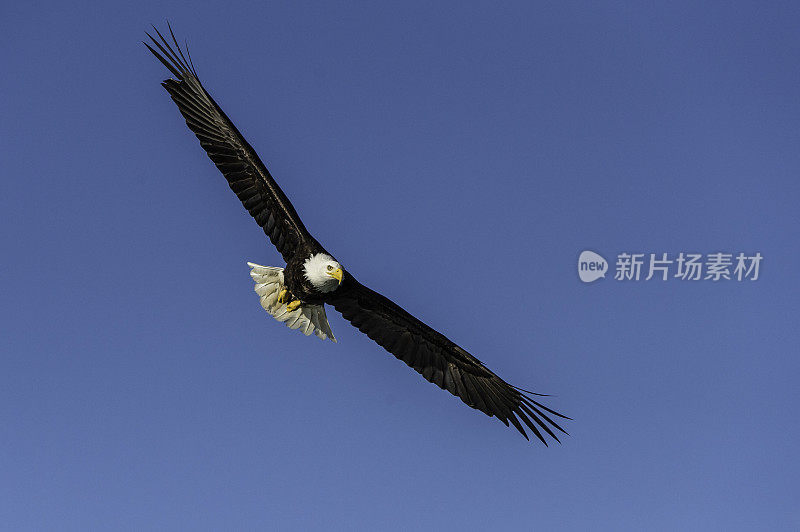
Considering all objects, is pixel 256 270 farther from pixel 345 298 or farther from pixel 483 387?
pixel 483 387

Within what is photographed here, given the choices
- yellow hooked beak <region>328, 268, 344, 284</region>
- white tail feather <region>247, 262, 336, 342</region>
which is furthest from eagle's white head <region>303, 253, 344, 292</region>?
white tail feather <region>247, 262, 336, 342</region>

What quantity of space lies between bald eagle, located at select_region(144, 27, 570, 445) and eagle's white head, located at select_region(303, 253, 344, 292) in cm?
1

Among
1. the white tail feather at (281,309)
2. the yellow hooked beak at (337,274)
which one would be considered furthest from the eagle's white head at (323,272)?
the white tail feather at (281,309)

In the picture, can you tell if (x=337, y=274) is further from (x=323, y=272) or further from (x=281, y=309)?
(x=281, y=309)

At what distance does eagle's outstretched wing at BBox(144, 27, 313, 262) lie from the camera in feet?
46.0

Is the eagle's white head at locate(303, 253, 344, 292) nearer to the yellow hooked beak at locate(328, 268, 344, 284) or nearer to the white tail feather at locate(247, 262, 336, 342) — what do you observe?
the yellow hooked beak at locate(328, 268, 344, 284)

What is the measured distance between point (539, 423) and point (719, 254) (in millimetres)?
4344

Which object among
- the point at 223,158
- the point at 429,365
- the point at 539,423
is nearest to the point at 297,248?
the point at 223,158

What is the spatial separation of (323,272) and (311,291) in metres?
0.36

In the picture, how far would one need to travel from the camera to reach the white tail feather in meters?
14.9

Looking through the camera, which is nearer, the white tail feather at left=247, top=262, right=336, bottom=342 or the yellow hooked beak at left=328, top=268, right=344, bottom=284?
the yellow hooked beak at left=328, top=268, right=344, bottom=284

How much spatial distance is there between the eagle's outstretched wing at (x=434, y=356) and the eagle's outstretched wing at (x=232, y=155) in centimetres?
110

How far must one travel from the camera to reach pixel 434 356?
49.0 ft

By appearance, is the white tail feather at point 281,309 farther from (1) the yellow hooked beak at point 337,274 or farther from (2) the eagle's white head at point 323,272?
(1) the yellow hooked beak at point 337,274
